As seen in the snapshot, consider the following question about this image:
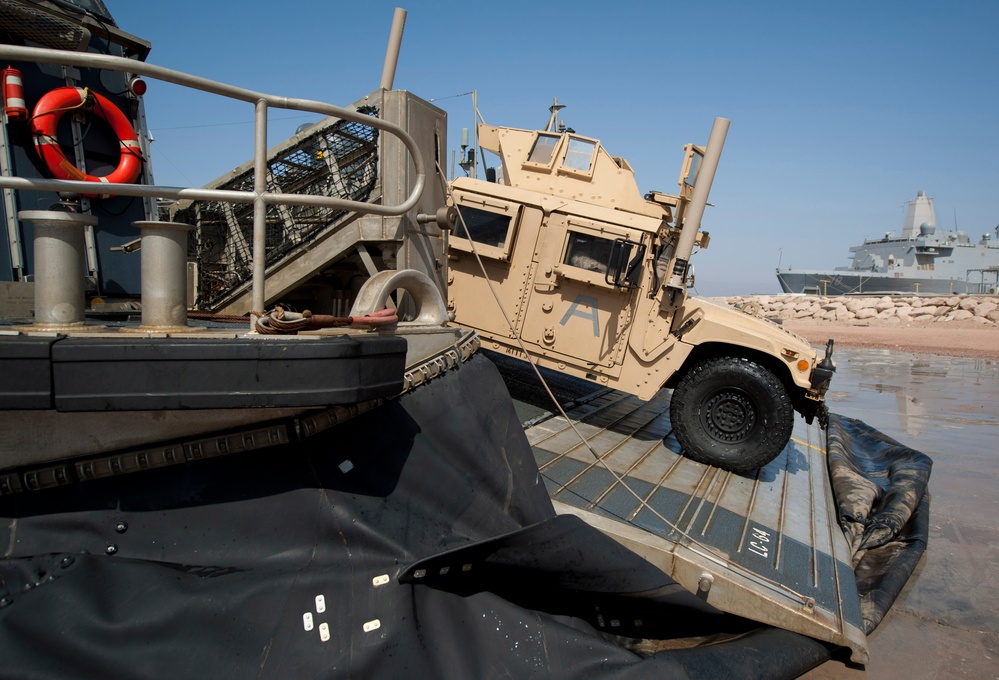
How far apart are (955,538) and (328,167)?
19.1 ft

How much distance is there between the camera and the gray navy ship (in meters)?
Result: 37.4

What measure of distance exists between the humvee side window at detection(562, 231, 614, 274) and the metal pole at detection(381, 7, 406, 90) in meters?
2.24

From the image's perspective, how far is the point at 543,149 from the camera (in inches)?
258

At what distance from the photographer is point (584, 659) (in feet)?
7.41

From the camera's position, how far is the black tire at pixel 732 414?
17.0 ft

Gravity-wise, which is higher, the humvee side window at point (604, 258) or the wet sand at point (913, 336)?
the humvee side window at point (604, 258)

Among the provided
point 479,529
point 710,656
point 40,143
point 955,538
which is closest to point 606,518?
point 710,656

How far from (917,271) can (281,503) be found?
149 ft

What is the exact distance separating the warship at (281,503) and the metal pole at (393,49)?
129 centimetres

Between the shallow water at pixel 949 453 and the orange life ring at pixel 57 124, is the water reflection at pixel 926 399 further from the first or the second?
the orange life ring at pixel 57 124

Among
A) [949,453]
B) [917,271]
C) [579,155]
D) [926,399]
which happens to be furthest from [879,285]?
[579,155]

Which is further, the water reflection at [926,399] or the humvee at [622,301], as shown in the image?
the water reflection at [926,399]

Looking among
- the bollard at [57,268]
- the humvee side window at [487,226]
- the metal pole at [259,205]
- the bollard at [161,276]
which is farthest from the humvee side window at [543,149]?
the bollard at [57,268]

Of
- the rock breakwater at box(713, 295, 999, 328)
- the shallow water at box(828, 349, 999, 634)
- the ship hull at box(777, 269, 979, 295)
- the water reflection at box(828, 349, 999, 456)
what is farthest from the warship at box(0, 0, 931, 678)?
the ship hull at box(777, 269, 979, 295)
